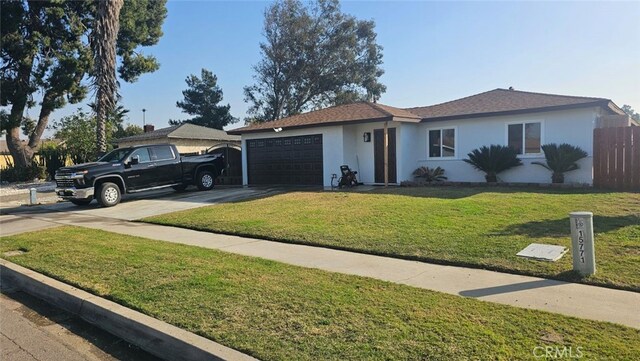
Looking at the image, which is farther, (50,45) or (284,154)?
(50,45)

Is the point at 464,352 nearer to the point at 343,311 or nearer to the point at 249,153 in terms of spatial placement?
the point at 343,311

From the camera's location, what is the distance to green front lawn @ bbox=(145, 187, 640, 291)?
662 centimetres

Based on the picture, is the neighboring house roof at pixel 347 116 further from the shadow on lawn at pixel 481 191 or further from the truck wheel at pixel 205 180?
the shadow on lawn at pixel 481 191

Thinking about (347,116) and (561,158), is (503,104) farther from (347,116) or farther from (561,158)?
(347,116)

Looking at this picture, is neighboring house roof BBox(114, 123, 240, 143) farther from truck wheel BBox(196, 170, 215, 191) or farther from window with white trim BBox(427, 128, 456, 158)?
window with white trim BBox(427, 128, 456, 158)

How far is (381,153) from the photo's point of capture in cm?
1878

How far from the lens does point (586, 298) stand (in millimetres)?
5047

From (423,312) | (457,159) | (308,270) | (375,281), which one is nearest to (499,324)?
(423,312)

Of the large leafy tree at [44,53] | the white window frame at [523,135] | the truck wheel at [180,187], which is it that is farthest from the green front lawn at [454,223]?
the large leafy tree at [44,53]

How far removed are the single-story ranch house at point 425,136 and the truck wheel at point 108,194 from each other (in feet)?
22.9

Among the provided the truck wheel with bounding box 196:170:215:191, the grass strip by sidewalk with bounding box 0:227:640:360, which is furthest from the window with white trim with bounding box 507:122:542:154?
the grass strip by sidewalk with bounding box 0:227:640:360

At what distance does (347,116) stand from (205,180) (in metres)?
6.55

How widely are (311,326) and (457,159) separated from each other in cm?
1460

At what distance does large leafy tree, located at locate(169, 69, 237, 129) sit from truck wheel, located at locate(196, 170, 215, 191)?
32.9 m
